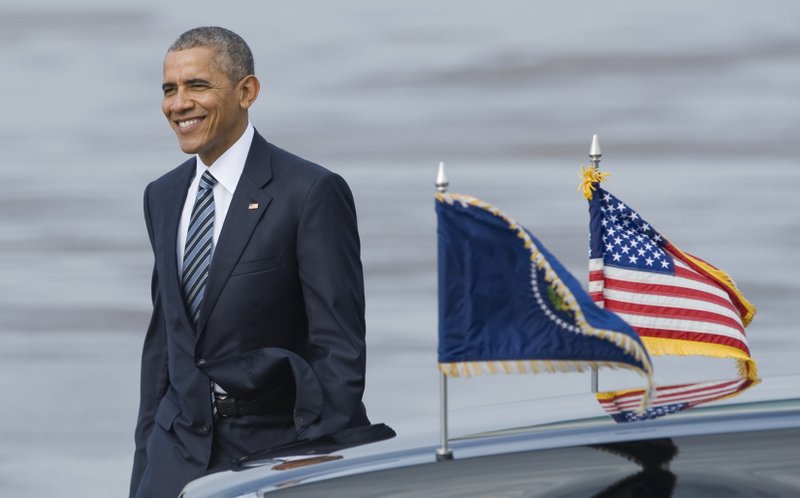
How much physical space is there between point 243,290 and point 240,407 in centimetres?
27

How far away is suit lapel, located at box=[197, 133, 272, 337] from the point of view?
12.4 ft

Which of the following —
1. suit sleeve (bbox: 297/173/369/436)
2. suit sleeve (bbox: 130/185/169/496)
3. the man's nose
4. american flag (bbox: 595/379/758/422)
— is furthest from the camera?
suit sleeve (bbox: 130/185/169/496)

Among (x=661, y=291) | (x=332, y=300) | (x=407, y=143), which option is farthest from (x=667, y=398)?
(x=407, y=143)

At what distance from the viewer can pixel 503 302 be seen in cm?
290

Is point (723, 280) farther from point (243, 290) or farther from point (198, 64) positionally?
point (198, 64)

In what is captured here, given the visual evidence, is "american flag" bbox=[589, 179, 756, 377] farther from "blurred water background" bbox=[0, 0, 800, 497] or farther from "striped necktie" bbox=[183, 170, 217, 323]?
"blurred water background" bbox=[0, 0, 800, 497]

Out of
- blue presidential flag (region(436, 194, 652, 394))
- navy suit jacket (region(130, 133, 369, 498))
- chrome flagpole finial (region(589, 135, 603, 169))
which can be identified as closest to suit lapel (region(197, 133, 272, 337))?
navy suit jacket (region(130, 133, 369, 498))

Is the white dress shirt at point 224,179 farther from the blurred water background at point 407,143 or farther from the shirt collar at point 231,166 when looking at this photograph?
the blurred water background at point 407,143

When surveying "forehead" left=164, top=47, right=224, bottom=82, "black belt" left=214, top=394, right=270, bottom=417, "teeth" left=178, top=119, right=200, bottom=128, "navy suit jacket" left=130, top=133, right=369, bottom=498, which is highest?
"forehead" left=164, top=47, right=224, bottom=82

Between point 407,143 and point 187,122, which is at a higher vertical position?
point 407,143

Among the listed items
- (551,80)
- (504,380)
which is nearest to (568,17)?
(551,80)

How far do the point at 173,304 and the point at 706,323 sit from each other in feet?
4.27

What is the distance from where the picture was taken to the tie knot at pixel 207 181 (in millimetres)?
3894

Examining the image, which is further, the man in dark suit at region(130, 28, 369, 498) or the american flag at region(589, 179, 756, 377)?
the american flag at region(589, 179, 756, 377)
